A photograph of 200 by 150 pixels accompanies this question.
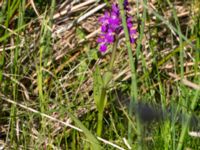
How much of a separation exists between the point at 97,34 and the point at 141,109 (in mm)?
1687

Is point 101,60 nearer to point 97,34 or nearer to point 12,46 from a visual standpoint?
point 97,34

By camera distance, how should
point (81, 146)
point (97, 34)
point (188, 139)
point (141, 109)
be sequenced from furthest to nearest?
point (97, 34), point (81, 146), point (188, 139), point (141, 109)

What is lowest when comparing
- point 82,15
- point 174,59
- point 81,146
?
point 81,146

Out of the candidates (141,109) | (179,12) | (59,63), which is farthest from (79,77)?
(141,109)

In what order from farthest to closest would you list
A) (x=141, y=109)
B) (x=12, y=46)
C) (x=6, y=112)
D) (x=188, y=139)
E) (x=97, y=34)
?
1. (x=97, y=34)
2. (x=12, y=46)
3. (x=6, y=112)
4. (x=188, y=139)
5. (x=141, y=109)

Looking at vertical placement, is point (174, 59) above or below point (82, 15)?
below

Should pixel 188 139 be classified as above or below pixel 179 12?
below

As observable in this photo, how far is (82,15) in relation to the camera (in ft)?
7.20

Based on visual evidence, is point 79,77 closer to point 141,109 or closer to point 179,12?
point 179,12

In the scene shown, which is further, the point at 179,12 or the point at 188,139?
the point at 179,12

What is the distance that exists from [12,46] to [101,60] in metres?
0.35

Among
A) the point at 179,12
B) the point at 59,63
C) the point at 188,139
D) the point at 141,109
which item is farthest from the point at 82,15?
the point at 141,109

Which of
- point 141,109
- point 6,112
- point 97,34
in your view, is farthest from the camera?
point 97,34

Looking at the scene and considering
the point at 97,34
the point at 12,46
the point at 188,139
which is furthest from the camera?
the point at 97,34
